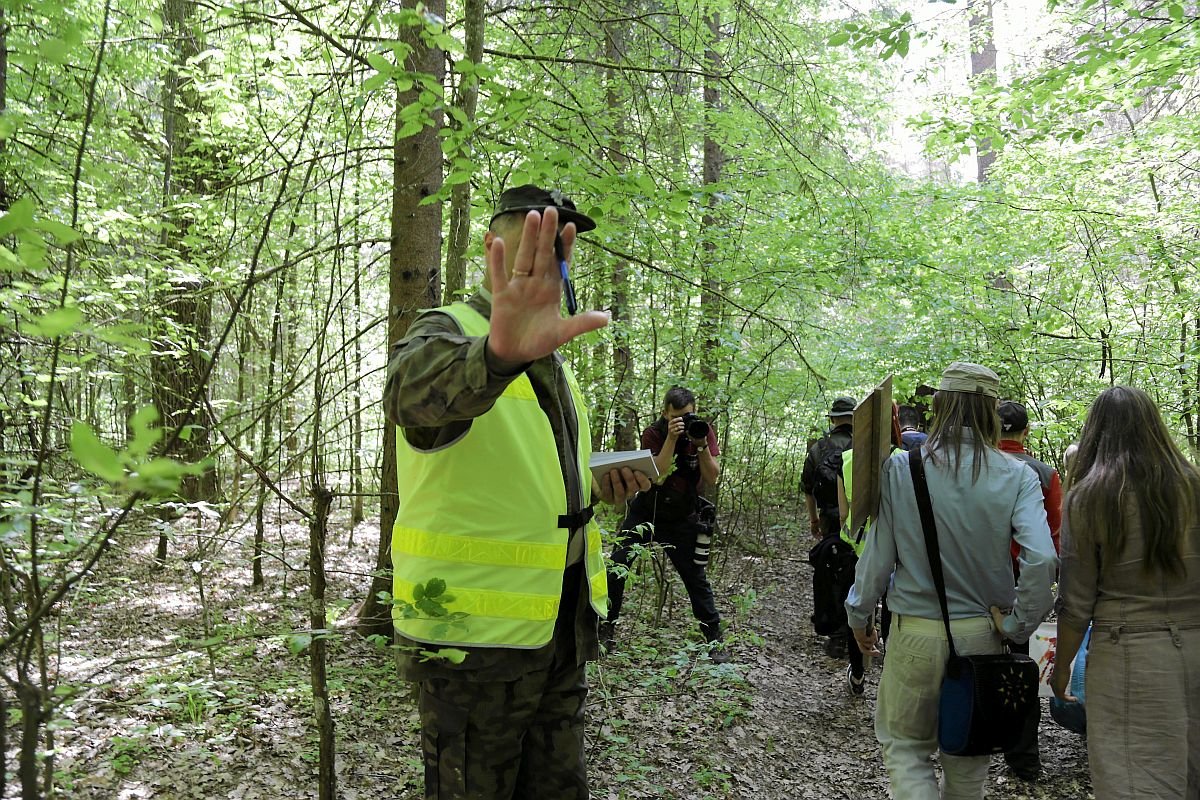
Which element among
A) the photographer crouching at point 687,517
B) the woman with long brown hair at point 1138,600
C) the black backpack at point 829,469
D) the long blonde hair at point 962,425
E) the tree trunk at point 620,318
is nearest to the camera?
the woman with long brown hair at point 1138,600

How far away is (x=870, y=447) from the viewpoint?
10.8ft

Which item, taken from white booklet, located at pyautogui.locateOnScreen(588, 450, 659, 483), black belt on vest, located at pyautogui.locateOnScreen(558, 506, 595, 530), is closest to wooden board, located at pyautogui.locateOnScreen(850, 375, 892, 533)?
white booklet, located at pyautogui.locateOnScreen(588, 450, 659, 483)

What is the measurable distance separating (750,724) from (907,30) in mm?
4497

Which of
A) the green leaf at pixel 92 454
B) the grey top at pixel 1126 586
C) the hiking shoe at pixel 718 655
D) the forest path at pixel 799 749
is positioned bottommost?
the forest path at pixel 799 749

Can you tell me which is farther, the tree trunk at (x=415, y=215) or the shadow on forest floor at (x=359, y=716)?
the tree trunk at (x=415, y=215)

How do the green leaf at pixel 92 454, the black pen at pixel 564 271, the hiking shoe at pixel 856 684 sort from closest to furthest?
the green leaf at pixel 92 454 < the black pen at pixel 564 271 < the hiking shoe at pixel 856 684

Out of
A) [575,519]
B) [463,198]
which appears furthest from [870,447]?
[463,198]

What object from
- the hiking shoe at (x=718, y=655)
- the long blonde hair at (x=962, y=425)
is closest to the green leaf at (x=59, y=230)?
the long blonde hair at (x=962, y=425)

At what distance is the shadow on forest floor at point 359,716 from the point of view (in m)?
3.75

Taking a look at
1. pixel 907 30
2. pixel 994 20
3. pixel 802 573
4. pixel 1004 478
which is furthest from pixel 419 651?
pixel 994 20

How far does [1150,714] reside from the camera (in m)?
2.95

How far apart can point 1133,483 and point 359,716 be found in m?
4.04

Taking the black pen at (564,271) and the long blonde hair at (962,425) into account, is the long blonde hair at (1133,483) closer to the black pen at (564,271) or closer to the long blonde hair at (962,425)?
the long blonde hair at (962,425)

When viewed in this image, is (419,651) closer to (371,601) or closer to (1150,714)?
(1150,714)
